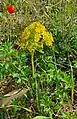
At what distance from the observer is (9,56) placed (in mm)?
2387

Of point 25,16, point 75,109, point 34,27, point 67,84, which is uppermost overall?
point 25,16

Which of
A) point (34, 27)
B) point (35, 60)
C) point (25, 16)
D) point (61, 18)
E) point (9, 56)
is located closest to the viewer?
point (34, 27)

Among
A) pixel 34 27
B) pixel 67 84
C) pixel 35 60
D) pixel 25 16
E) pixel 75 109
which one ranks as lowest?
pixel 75 109

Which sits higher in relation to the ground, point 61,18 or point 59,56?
point 61,18

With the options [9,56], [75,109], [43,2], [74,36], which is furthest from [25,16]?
[75,109]

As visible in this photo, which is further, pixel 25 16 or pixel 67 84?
pixel 25 16

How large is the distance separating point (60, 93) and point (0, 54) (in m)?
0.47

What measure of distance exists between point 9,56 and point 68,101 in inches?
19.9

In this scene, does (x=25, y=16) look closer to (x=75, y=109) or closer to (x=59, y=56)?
(x=59, y=56)

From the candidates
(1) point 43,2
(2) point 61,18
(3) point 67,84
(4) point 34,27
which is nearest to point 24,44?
(4) point 34,27

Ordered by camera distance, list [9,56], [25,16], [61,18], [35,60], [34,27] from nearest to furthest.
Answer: [34,27], [9,56], [35,60], [61,18], [25,16]

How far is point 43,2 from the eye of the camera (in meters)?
3.11

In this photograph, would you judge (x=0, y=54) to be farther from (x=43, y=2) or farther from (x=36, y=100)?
(x=43, y=2)

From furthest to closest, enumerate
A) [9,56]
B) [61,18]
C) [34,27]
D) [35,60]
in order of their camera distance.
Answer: [61,18]
[35,60]
[9,56]
[34,27]
